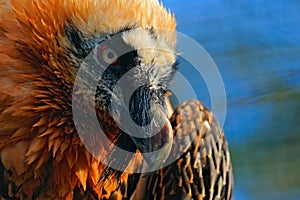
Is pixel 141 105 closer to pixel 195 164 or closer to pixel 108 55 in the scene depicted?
pixel 108 55

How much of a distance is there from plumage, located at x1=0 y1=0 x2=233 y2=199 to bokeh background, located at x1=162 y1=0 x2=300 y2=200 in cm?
38

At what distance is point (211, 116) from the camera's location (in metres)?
1.48

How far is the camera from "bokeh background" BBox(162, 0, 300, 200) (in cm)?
159

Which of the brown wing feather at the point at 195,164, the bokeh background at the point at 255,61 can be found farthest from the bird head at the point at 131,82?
the bokeh background at the point at 255,61

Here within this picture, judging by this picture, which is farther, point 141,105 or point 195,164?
point 195,164

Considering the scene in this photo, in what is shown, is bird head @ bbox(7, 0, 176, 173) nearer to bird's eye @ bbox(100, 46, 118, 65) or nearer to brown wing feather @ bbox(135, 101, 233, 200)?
bird's eye @ bbox(100, 46, 118, 65)

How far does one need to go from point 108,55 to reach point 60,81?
91 millimetres

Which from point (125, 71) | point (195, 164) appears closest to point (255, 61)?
point (195, 164)

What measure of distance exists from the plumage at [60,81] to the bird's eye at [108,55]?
0.5 inches

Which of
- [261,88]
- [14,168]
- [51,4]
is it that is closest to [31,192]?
[14,168]

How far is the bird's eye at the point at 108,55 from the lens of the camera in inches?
44.9

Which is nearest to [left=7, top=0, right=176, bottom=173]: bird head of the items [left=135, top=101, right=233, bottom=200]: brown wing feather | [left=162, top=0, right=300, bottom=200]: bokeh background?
[left=135, top=101, right=233, bottom=200]: brown wing feather

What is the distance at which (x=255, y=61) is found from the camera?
1.60m

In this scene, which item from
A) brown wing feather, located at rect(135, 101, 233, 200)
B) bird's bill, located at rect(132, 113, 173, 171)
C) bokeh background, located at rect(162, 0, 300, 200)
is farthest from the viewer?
bokeh background, located at rect(162, 0, 300, 200)
